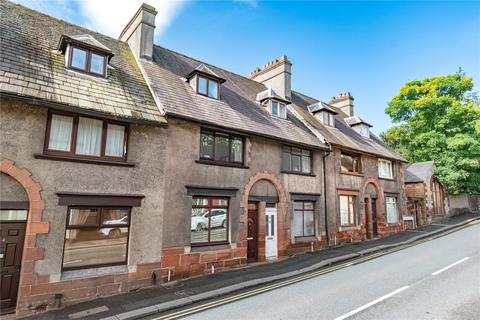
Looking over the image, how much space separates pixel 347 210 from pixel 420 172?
48.9ft

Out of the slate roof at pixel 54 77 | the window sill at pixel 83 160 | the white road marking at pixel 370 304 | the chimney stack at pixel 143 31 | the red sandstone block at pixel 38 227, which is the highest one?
the chimney stack at pixel 143 31

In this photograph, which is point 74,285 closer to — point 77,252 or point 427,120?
point 77,252

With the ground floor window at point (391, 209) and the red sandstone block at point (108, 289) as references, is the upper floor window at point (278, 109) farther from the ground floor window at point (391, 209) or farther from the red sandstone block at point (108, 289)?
the red sandstone block at point (108, 289)

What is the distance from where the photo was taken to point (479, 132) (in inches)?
1052

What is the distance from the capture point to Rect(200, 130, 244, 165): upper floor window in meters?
11.5

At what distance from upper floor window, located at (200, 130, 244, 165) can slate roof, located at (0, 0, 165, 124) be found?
2.19 meters

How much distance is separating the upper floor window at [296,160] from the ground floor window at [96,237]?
811 cm

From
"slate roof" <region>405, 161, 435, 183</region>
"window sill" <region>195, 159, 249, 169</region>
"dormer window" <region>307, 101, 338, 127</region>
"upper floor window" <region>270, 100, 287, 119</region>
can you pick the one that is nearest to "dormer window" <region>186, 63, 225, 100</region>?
"window sill" <region>195, 159, 249, 169</region>

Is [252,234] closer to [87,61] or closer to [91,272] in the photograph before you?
[91,272]

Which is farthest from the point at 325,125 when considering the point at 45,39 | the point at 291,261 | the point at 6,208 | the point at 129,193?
the point at 6,208

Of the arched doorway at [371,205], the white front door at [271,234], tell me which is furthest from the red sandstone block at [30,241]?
the arched doorway at [371,205]

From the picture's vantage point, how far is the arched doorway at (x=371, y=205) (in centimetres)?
1856

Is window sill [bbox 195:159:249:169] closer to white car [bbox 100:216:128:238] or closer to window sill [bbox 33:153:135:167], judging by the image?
window sill [bbox 33:153:135:167]

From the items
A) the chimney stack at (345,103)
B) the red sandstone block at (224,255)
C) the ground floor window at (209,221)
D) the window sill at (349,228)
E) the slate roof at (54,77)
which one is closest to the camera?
the slate roof at (54,77)
